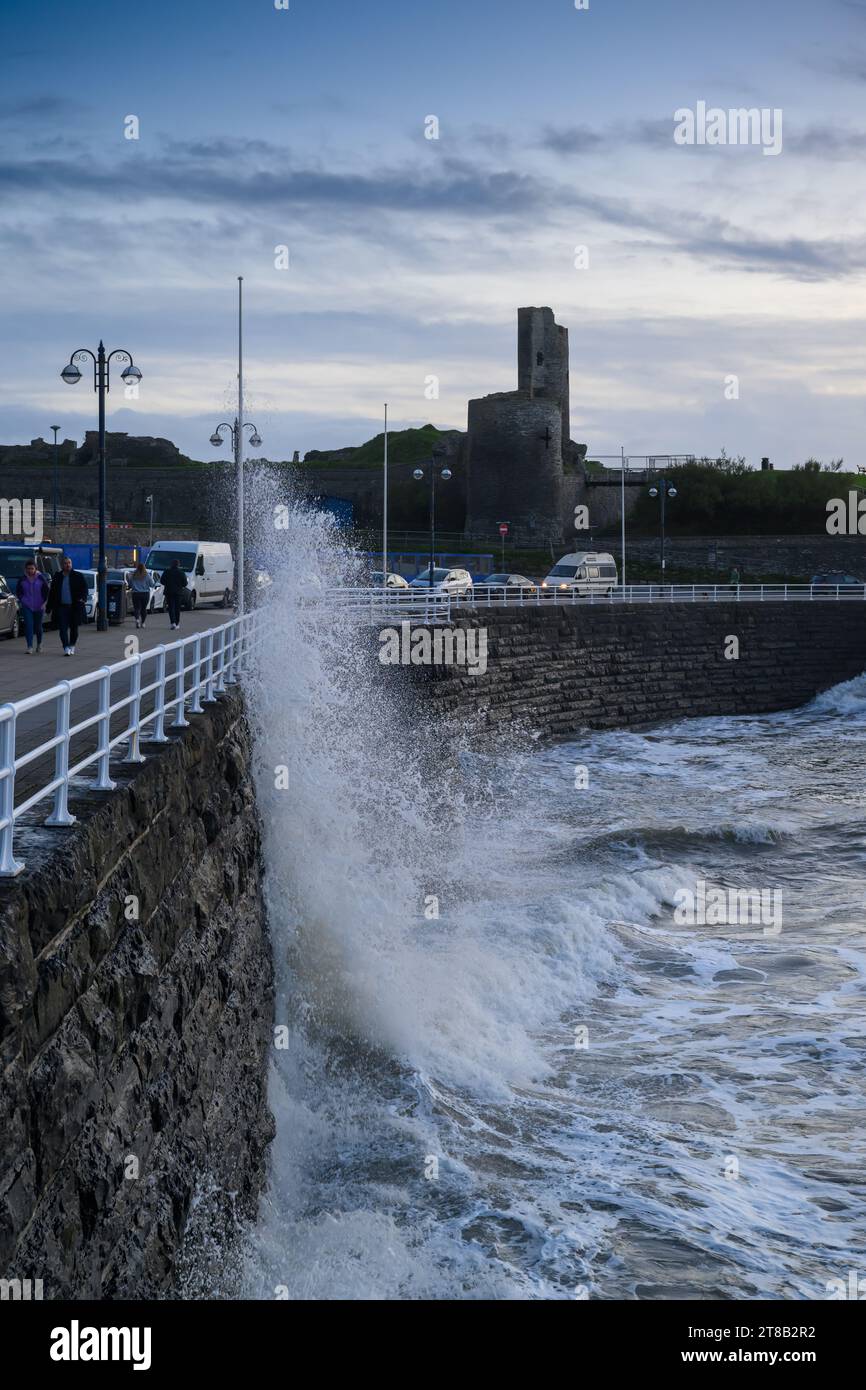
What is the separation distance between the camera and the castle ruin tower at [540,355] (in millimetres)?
79438

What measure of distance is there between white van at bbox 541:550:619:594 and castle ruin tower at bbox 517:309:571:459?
1253 inches

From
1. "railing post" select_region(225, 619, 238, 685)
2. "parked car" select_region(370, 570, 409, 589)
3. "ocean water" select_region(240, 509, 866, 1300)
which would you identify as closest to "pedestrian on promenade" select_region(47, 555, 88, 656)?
"railing post" select_region(225, 619, 238, 685)

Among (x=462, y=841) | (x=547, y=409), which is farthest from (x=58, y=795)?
(x=547, y=409)

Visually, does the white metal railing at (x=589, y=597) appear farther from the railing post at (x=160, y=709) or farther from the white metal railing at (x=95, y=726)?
the railing post at (x=160, y=709)

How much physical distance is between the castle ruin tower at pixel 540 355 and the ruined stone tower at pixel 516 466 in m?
1.86

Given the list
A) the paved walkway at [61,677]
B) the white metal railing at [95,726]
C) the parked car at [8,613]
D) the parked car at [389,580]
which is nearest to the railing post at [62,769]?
the white metal railing at [95,726]

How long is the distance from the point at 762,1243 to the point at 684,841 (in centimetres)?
1277

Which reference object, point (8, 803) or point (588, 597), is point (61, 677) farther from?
point (588, 597)

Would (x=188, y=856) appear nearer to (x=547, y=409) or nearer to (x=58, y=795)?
(x=58, y=795)

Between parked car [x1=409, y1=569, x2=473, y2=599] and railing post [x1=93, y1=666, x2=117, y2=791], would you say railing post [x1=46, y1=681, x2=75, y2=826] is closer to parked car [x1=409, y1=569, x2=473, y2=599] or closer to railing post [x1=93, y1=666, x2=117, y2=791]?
railing post [x1=93, y1=666, x2=117, y2=791]

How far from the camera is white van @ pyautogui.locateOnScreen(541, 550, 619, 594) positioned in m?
43.7

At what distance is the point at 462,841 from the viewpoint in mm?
20266

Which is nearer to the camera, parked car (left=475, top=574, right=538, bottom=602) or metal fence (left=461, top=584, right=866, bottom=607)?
metal fence (left=461, top=584, right=866, bottom=607)

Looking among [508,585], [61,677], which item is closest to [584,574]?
[508,585]
